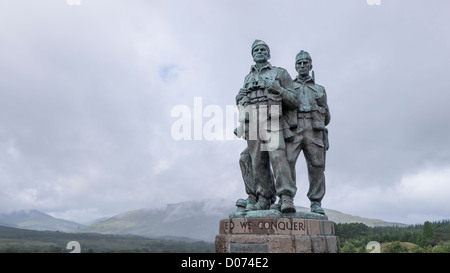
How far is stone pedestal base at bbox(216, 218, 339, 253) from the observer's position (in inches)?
281

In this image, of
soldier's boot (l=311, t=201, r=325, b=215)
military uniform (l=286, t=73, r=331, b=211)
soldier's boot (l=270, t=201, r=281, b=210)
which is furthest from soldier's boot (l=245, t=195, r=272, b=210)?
soldier's boot (l=311, t=201, r=325, b=215)

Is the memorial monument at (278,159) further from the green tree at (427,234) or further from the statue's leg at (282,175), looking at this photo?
the green tree at (427,234)

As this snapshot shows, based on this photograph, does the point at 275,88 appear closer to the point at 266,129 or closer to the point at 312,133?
the point at 266,129

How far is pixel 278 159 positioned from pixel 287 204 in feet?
3.37

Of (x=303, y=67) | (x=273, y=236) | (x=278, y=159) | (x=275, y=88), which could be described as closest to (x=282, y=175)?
(x=278, y=159)

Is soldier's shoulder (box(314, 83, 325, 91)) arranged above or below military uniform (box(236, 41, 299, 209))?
above

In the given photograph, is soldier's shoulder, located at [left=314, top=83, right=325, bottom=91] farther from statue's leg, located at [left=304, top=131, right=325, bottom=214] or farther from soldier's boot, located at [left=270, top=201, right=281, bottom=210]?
soldier's boot, located at [left=270, top=201, right=281, bottom=210]

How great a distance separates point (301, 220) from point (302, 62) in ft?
13.8

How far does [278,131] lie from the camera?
8.19 metres

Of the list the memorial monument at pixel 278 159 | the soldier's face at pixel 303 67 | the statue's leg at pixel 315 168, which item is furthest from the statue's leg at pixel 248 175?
the soldier's face at pixel 303 67
